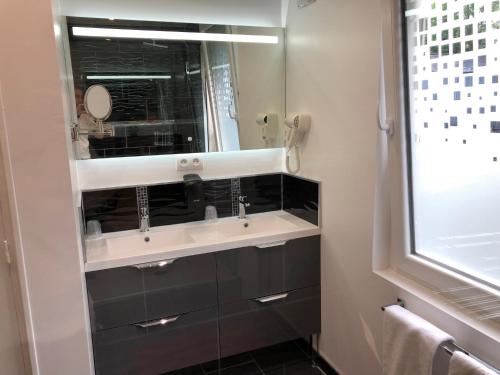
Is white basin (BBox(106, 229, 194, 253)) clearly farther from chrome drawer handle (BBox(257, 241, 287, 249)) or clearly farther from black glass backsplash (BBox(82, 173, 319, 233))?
chrome drawer handle (BBox(257, 241, 287, 249))

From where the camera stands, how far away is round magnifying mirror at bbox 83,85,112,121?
2.23 meters

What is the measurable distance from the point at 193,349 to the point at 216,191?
95 centimetres

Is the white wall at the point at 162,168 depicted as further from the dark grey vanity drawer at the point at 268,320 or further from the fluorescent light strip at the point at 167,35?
the dark grey vanity drawer at the point at 268,320

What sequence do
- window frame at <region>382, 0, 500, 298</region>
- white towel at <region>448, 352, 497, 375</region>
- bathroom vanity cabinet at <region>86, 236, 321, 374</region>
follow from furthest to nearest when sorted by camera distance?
bathroom vanity cabinet at <region>86, 236, 321, 374</region> → window frame at <region>382, 0, 500, 298</region> → white towel at <region>448, 352, 497, 375</region>

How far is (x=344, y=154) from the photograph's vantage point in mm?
2115

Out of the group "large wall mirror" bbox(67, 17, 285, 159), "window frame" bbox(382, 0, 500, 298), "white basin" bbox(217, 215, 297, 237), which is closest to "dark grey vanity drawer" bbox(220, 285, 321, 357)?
"white basin" bbox(217, 215, 297, 237)

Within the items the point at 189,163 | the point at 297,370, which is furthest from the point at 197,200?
the point at 297,370

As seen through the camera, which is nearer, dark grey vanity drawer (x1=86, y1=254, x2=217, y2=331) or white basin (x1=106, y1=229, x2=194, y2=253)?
dark grey vanity drawer (x1=86, y1=254, x2=217, y2=331)

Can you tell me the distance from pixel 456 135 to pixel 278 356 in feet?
5.91

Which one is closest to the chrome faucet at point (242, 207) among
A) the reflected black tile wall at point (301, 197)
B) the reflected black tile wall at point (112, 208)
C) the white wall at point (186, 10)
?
the reflected black tile wall at point (301, 197)

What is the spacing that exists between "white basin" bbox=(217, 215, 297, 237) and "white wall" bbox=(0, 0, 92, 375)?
97cm

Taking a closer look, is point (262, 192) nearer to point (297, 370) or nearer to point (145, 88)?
point (145, 88)

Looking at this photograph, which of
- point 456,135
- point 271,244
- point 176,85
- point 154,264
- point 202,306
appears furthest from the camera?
point 176,85

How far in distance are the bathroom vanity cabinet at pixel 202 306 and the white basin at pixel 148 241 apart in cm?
25
